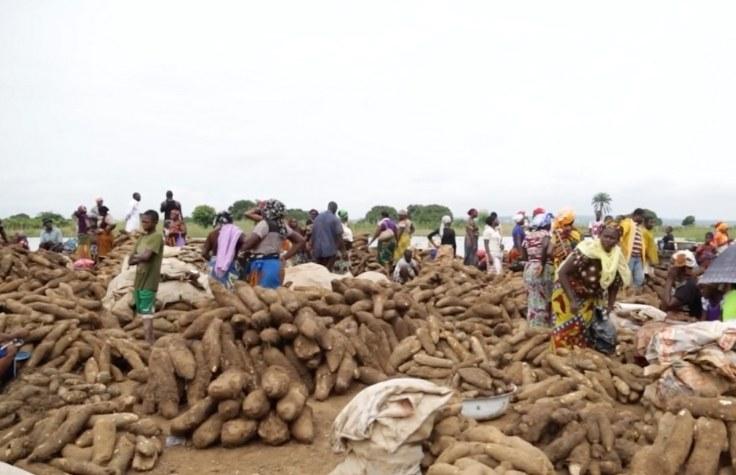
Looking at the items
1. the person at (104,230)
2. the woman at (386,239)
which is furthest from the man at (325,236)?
the person at (104,230)

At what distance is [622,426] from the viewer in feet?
15.4

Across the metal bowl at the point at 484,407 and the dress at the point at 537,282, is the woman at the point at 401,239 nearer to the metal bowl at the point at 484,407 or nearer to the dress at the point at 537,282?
the dress at the point at 537,282

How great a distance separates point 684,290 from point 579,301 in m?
1.56

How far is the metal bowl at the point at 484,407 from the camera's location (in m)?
5.10

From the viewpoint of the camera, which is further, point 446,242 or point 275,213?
point 446,242

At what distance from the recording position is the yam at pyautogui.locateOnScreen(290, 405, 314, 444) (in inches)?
195

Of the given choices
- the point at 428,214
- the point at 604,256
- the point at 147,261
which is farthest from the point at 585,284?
the point at 428,214

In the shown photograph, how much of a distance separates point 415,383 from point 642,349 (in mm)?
3399

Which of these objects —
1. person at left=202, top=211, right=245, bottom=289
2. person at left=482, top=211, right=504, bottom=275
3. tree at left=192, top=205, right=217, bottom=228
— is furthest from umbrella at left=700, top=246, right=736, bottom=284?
tree at left=192, top=205, right=217, bottom=228

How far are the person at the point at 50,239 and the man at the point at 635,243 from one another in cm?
1191

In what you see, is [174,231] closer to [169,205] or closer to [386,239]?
[169,205]

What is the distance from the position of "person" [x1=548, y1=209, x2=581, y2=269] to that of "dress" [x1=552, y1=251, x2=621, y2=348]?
0.61m

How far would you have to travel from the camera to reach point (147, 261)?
689cm

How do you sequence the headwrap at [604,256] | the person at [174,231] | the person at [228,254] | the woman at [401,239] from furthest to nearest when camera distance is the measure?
1. the woman at [401,239]
2. the person at [174,231]
3. the person at [228,254]
4. the headwrap at [604,256]
